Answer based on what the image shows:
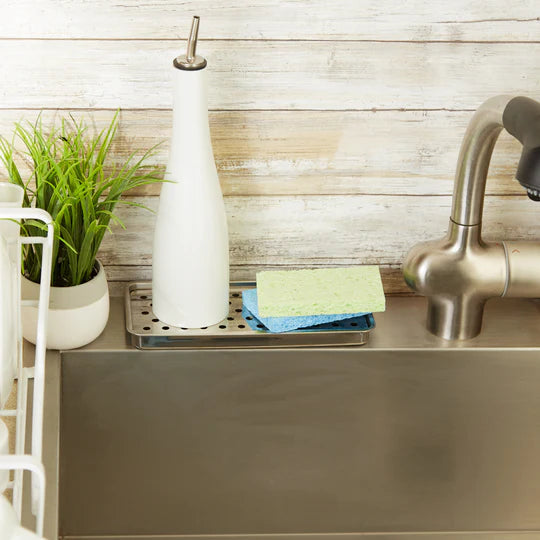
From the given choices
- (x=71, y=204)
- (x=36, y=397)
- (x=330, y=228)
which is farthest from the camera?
(x=330, y=228)

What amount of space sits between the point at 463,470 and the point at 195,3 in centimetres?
70

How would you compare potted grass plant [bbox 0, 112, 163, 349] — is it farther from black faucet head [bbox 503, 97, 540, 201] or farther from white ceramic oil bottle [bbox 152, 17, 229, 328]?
black faucet head [bbox 503, 97, 540, 201]

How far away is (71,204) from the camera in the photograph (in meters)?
1.01

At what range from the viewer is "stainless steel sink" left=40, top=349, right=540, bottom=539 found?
115cm

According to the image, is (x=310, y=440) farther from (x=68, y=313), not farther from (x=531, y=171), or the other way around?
Result: (x=531, y=171)

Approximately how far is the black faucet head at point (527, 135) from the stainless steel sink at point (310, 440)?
1.09 ft

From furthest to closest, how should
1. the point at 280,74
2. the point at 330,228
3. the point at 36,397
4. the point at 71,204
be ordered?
the point at 330,228 < the point at 280,74 < the point at 71,204 < the point at 36,397

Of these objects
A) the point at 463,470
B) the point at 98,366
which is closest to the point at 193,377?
the point at 98,366

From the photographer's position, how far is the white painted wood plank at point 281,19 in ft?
3.50

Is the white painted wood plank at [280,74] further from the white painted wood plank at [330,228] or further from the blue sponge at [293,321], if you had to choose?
the blue sponge at [293,321]

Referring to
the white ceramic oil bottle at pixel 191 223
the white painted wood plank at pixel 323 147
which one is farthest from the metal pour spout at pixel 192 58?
the white painted wood plank at pixel 323 147

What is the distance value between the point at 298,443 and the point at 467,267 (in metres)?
0.32

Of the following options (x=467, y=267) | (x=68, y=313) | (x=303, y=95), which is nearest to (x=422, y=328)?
(x=467, y=267)

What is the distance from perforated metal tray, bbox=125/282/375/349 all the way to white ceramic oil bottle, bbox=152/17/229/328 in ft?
0.05
